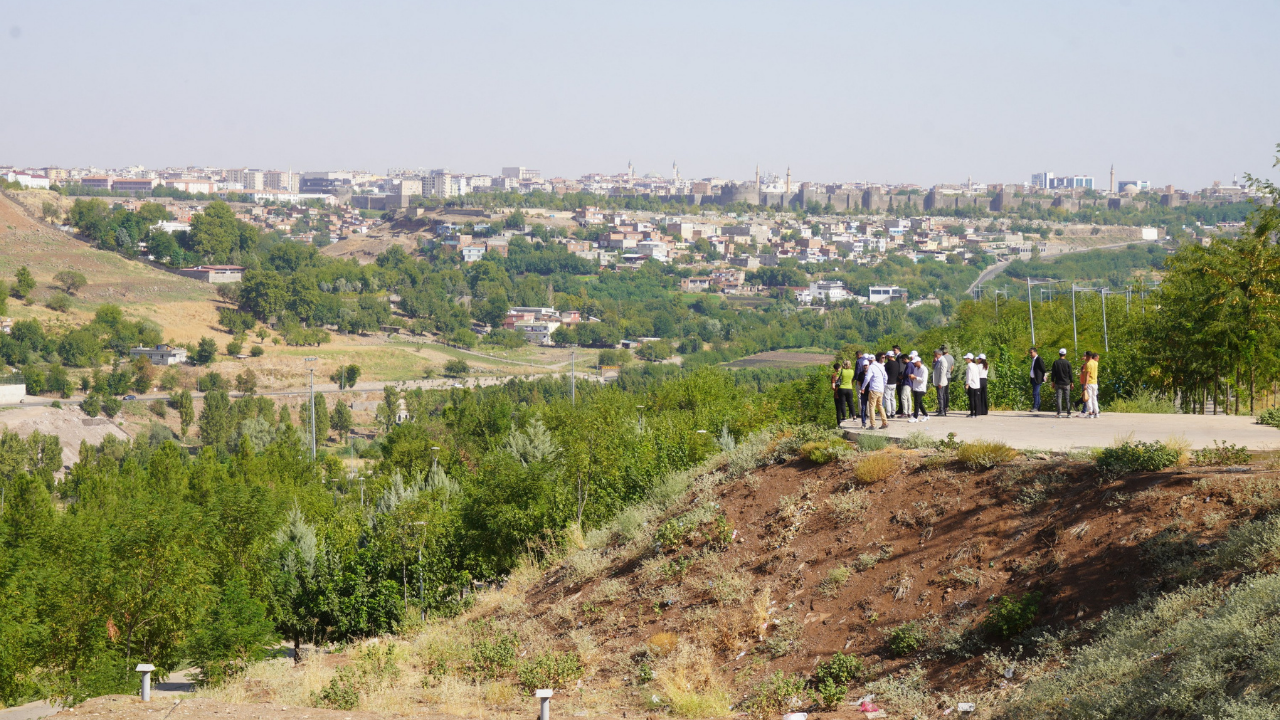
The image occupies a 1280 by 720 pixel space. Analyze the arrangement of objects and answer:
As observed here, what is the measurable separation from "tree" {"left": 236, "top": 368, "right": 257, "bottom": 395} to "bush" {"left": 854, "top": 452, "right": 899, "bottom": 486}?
288 feet

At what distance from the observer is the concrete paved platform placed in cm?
1298

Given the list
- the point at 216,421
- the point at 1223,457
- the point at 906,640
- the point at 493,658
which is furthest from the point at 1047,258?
the point at 906,640

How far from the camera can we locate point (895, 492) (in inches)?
494

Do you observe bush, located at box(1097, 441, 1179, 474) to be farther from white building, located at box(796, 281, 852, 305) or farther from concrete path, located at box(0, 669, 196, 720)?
white building, located at box(796, 281, 852, 305)

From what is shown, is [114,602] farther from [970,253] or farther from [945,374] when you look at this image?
[970,253]

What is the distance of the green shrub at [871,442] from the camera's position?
552 inches

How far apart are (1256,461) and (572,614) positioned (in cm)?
736

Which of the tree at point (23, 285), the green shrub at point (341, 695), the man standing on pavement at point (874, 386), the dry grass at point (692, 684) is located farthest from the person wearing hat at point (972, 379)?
the tree at point (23, 285)

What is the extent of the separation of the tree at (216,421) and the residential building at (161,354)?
16.8m

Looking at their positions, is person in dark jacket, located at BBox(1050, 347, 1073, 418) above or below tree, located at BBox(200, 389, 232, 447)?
above

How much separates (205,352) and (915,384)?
94.8m

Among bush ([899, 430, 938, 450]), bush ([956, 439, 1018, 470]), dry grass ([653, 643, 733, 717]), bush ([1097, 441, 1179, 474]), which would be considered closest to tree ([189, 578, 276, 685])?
dry grass ([653, 643, 733, 717])

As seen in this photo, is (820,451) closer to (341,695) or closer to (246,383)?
(341,695)

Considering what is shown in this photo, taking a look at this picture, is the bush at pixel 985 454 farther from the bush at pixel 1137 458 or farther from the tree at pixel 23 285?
the tree at pixel 23 285
